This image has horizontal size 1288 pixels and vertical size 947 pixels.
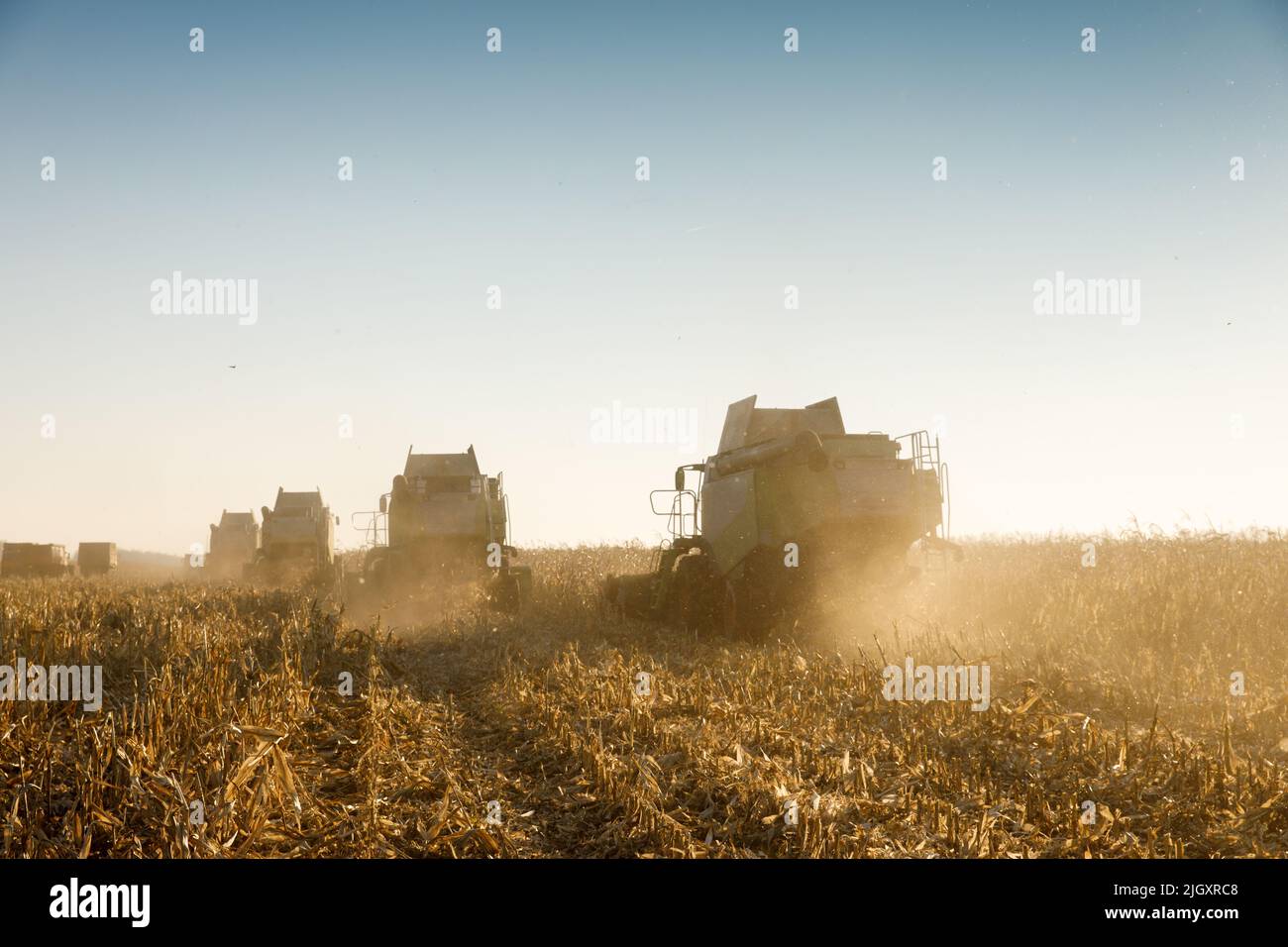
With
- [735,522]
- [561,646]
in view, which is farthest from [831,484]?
[561,646]

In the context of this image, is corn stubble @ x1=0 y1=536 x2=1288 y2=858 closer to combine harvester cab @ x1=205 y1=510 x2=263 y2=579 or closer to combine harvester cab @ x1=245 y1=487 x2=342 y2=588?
combine harvester cab @ x1=245 y1=487 x2=342 y2=588

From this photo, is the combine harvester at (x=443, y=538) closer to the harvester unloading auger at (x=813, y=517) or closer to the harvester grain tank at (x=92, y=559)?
the harvester unloading auger at (x=813, y=517)

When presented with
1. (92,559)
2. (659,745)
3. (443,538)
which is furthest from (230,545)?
(659,745)

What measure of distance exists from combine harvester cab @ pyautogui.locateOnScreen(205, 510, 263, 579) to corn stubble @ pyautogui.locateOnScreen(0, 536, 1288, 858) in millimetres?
20212

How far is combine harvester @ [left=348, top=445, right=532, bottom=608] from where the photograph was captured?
54.6ft

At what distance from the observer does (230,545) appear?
3039cm

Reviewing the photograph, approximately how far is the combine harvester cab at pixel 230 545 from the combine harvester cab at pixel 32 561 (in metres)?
5.11

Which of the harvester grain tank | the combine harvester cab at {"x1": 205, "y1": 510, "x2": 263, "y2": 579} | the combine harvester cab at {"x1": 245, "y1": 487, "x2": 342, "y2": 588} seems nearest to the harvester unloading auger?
the combine harvester cab at {"x1": 245, "y1": 487, "x2": 342, "y2": 588}

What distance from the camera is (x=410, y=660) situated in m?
10.5

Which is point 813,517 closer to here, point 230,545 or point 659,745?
point 659,745

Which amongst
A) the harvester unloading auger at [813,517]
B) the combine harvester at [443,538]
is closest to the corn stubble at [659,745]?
the harvester unloading auger at [813,517]

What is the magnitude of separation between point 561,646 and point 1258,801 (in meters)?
7.91

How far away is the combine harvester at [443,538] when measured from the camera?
54.6ft
